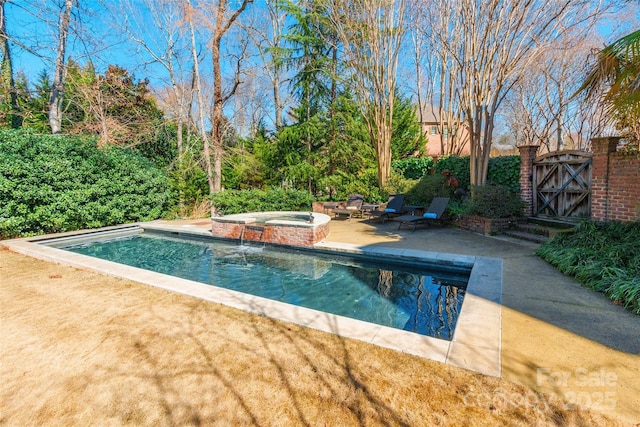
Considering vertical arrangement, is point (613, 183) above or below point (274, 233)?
above

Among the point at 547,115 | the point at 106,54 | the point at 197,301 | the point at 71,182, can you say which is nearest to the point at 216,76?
the point at 106,54

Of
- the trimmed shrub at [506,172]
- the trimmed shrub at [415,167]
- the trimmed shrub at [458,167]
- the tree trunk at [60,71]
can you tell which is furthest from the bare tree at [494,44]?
the tree trunk at [60,71]

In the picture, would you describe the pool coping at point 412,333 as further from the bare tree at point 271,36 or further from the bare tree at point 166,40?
the bare tree at point 271,36

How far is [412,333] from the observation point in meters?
3.12

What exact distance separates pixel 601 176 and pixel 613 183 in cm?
29

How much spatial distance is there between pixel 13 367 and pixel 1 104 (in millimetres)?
14923

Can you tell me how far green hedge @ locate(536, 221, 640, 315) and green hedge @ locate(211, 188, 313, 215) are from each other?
8758 millimetres

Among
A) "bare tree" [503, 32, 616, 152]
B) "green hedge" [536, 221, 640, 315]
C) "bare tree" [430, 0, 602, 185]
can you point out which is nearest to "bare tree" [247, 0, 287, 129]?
"bare tree" [430, 0, 602, 185]

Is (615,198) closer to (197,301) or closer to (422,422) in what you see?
(422,422)

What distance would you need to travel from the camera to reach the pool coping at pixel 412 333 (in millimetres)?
2771

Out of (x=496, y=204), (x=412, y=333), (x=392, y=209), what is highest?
(x=496, y=204)

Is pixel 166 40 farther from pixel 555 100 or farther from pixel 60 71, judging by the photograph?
pixel 555 100

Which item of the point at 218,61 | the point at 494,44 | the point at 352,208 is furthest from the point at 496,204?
the point at 218,61

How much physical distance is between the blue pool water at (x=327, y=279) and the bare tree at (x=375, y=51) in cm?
704
